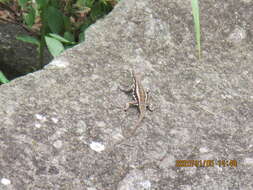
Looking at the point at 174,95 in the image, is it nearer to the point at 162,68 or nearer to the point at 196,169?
the point at 162,68

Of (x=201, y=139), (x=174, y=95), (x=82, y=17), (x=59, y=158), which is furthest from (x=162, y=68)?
(x=82, y=17)

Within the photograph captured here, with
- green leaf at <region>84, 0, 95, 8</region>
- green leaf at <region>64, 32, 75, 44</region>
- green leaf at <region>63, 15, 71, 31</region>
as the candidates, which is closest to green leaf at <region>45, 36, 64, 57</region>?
green leaf at <region>64, 32, 75, 44</region>

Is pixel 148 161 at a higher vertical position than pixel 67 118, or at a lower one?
lower

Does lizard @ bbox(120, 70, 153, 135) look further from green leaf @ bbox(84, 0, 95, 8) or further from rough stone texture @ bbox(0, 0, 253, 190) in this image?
green leaf @ bbox(84, 0, 95, 8)
